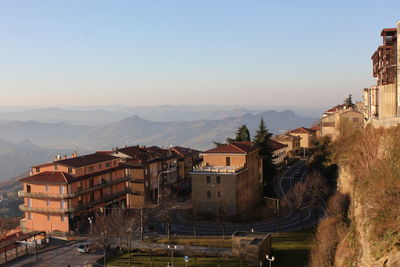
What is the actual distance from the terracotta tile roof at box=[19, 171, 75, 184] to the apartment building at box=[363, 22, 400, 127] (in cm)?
4509

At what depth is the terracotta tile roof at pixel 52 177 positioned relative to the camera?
6575 cm

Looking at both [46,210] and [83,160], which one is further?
[83,160]

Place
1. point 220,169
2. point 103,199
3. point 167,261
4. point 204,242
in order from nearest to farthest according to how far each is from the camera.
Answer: point 167,261
point 204,242
point 220,169
point 103,199

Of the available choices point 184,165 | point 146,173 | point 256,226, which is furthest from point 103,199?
point 184,165

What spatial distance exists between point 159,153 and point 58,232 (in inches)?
1303

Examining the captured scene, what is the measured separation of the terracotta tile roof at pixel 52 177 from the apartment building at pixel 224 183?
19876 mm

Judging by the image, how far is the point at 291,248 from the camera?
52.0 m

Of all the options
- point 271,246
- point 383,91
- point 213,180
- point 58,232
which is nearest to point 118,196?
point 58,232

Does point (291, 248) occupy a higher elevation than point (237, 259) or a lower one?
higher

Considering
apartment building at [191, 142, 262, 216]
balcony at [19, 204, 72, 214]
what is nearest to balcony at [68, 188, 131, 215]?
balcony at [19, 204, 72, 214]

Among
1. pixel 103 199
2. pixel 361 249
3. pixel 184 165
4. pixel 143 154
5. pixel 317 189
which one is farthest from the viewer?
pixel 184 165

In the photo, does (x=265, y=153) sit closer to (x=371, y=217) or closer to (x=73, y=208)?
(x=73, y=208)

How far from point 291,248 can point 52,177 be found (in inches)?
1504

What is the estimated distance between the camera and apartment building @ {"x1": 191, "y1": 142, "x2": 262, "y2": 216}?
67562 millimetres
